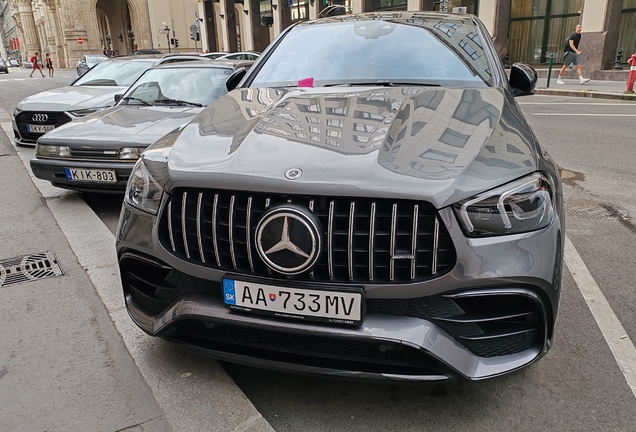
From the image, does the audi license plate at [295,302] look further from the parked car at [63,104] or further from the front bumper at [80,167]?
the parked car at [63,104]

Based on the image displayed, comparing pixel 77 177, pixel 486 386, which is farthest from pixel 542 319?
pixel 77 177

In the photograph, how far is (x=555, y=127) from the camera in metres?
9.15

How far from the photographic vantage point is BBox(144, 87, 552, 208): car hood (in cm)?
182

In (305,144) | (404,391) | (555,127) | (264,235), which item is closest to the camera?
(264,235)

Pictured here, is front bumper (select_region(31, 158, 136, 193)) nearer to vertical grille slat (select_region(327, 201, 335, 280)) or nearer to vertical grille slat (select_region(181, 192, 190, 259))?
vertical grille slat (select_region(181, 192, 190, 259))


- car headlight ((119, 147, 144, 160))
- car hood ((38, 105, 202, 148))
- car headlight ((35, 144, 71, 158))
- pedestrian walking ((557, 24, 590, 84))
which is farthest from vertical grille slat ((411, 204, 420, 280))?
pedestrian walking ((557, 24, 590, 84))

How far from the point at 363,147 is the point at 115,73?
8094 millimetres

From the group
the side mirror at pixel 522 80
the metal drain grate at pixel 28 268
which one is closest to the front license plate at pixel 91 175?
the metal drain grate at pixel 28 268

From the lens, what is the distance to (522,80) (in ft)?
11.1

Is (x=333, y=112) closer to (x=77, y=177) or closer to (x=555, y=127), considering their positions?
(x=77, y=177)

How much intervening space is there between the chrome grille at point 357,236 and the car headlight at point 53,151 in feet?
12.2

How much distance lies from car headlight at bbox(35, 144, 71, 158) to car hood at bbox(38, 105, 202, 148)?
0.05 m

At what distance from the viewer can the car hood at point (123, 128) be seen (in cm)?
483

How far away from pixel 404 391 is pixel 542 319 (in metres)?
0.74
